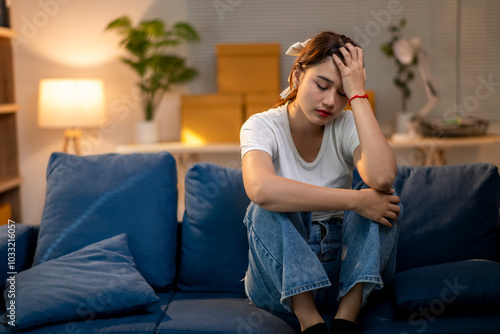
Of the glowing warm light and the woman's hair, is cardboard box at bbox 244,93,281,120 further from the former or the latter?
the woman's hair

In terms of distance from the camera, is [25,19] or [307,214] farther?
[25,19]

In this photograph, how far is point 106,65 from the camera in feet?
12.0

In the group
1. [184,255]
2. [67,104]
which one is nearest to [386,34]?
[67,104]

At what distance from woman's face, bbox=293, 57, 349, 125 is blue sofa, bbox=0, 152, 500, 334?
1.42 feet

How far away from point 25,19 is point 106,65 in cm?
62

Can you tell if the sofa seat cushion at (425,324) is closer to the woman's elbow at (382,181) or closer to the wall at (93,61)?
the woman's elbow at (382,181)

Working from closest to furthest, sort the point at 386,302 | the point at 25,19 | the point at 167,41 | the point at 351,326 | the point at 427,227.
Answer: the point at 351,326
the point at 386,302
the point at 427,227
the point at 167,41
the point at 25,19

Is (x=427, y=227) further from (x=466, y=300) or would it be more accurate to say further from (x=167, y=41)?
(x=167, y=41)

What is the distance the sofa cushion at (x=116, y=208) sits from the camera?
1.88 m

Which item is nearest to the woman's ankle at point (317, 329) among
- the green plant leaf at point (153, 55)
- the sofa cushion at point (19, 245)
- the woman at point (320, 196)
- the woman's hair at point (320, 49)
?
the woman at point (320, 196)

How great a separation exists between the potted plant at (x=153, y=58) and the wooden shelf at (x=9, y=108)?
0.76 m

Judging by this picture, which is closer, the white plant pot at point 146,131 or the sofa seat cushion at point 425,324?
the sofa seat cushion at point 425,324

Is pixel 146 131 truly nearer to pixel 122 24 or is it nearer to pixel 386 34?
pixel 122 24

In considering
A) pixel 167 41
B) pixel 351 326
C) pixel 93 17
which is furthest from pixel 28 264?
pixel 93 17
